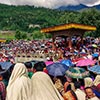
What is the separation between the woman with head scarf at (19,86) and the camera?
5.16 m

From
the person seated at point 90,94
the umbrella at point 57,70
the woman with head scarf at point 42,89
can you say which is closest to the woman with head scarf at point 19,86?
the woman with head scarf at point 42,89

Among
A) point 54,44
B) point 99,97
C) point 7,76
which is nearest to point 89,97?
point 99,97

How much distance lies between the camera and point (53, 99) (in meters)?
5.22

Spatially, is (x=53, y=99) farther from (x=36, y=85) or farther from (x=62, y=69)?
(x=62, y=69)

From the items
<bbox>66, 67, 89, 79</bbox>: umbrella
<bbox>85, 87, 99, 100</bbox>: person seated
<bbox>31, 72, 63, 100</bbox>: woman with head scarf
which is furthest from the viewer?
<bbox>66, 67, 89, 79</bbox>: umbrella

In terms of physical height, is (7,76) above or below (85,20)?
above

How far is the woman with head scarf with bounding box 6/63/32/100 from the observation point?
16.9 feet

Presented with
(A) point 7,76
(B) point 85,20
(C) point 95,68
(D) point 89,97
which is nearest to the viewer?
(D) point 89,97

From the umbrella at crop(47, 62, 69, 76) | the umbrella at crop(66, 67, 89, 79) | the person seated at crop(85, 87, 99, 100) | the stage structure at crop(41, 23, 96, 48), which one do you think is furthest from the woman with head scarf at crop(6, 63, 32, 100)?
the stage structure at crop(41, 23, 96, 48)

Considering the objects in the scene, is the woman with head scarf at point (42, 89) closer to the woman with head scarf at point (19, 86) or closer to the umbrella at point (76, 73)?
the woman with head scarf at point (19, 86)

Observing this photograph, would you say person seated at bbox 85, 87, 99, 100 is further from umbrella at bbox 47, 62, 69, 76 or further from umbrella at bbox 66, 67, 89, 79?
umbrella at bbox 47, 62, 69, 76

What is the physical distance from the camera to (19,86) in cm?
522

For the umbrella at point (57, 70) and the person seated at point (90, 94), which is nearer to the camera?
the person seated at point (90, 94)

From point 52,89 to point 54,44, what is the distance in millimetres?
22245
